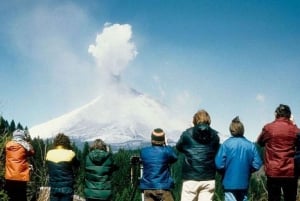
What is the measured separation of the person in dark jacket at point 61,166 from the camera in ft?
30.5

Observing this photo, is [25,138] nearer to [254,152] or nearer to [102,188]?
[102,188]

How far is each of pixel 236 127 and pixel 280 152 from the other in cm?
99

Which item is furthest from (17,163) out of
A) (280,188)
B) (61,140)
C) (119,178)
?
(119,178)

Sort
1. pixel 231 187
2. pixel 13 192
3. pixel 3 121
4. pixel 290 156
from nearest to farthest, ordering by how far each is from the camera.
A: pixel 231 187
pixel 290 156
pixel 13 192
pixel 3 121

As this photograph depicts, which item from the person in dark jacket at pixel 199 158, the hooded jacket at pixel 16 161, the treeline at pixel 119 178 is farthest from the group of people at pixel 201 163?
the treeline at pixel 119 178

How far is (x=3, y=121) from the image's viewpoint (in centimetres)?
1519

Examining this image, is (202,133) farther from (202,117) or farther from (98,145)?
(98,145)

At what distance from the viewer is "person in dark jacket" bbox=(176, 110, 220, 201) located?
8461 mm

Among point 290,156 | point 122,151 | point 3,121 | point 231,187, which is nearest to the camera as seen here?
point 231,187

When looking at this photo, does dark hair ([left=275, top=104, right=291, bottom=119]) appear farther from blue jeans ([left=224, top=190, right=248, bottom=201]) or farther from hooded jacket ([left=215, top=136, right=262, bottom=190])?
blue jeans ([left=224, top=190, right=248, bottom=201])

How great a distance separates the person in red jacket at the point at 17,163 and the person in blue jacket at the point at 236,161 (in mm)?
3670

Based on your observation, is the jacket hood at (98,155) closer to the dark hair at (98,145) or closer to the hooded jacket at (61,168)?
→ the dark hair at (98,145)

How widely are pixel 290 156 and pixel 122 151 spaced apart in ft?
79.6

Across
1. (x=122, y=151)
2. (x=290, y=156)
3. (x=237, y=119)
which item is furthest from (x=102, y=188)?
(x=122, y=151)
